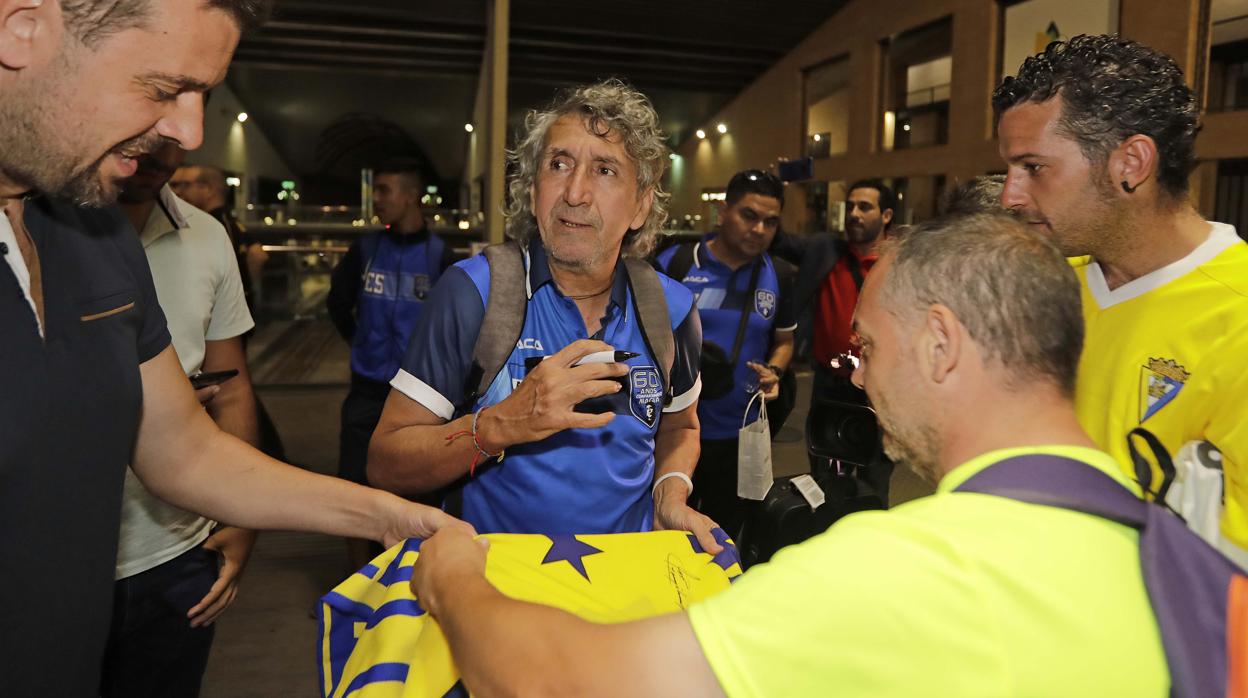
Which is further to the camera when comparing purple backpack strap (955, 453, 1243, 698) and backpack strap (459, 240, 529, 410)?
backpack strap (459, 240, 529, 410)

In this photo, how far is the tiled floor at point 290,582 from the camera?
3.52 m

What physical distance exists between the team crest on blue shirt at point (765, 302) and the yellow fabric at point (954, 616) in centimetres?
343

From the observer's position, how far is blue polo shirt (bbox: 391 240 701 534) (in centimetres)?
184

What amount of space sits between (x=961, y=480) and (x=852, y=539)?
0.18m

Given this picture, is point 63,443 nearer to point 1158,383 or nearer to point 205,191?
point 1158,383

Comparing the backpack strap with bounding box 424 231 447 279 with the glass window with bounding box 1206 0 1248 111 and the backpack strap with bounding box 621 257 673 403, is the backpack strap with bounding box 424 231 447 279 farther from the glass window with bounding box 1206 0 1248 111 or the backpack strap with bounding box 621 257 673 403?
the glass window with bounding box 1206 0 1248 111

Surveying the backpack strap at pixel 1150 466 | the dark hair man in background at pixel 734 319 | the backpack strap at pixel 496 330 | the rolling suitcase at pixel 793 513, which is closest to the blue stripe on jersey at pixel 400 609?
the backpack strap at pixel 496 330

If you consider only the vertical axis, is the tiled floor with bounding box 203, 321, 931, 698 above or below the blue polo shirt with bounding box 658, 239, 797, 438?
below

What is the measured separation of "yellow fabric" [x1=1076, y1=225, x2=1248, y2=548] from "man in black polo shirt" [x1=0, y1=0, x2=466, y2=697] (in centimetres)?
173

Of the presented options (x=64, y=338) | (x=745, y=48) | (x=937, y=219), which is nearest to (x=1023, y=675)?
(x=937, y=219)

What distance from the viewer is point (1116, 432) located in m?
1.70

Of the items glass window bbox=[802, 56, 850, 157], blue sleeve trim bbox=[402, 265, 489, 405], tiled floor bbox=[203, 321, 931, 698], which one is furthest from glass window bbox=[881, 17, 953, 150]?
blue sleeve trim bbox=[402, 265, 489, 405]

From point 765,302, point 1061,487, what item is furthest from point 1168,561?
point 765,302

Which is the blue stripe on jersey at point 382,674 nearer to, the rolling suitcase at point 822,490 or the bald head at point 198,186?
the rolling suitcase at point 822,490
